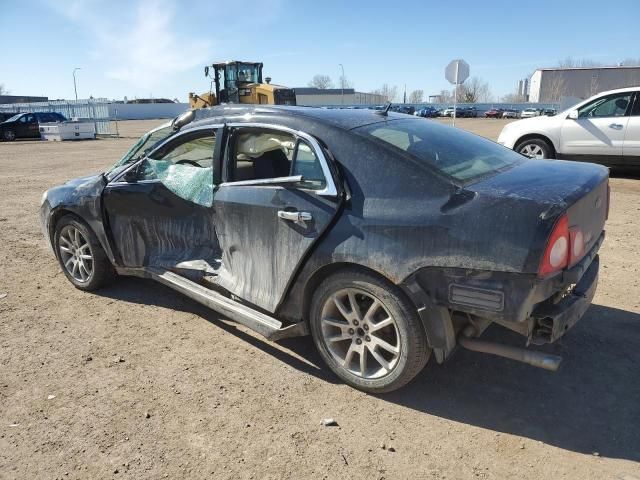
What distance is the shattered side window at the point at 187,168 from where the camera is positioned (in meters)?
3.75

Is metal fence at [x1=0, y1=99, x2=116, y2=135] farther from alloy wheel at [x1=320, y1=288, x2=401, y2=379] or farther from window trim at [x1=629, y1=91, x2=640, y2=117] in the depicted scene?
alloy wheel at [x1=320, y1=288, x2=401, y2=379]

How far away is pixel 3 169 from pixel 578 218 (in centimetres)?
1720

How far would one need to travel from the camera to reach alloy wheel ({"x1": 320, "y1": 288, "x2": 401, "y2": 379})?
2908 mm

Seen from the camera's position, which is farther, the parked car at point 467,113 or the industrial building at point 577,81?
the industrial building at point 577,81

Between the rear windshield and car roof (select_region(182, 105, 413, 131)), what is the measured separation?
12 centimetres

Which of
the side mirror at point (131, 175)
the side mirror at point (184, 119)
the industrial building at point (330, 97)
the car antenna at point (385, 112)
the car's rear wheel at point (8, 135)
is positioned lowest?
the car's rear wheel at point (8, 135)

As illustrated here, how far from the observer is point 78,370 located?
3465 millimetres

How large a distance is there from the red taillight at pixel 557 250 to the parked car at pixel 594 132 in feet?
27.2

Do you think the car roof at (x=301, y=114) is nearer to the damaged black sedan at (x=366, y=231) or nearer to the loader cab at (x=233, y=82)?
the damaged black sedan at (x=366, y=231)

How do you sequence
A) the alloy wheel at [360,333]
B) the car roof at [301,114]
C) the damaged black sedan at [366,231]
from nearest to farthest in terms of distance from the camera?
the damaged black sedan at [366,231] < the alloy wheel at [360,333] < the car roof at [301,114]

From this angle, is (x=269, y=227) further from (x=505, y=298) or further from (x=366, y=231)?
(x=505, y=298)

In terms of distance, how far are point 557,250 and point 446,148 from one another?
1.13 m

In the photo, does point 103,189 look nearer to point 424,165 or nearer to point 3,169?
point 424,165

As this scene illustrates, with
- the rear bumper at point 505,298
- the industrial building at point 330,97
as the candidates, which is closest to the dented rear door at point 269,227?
the rear bumper at point 505,298
